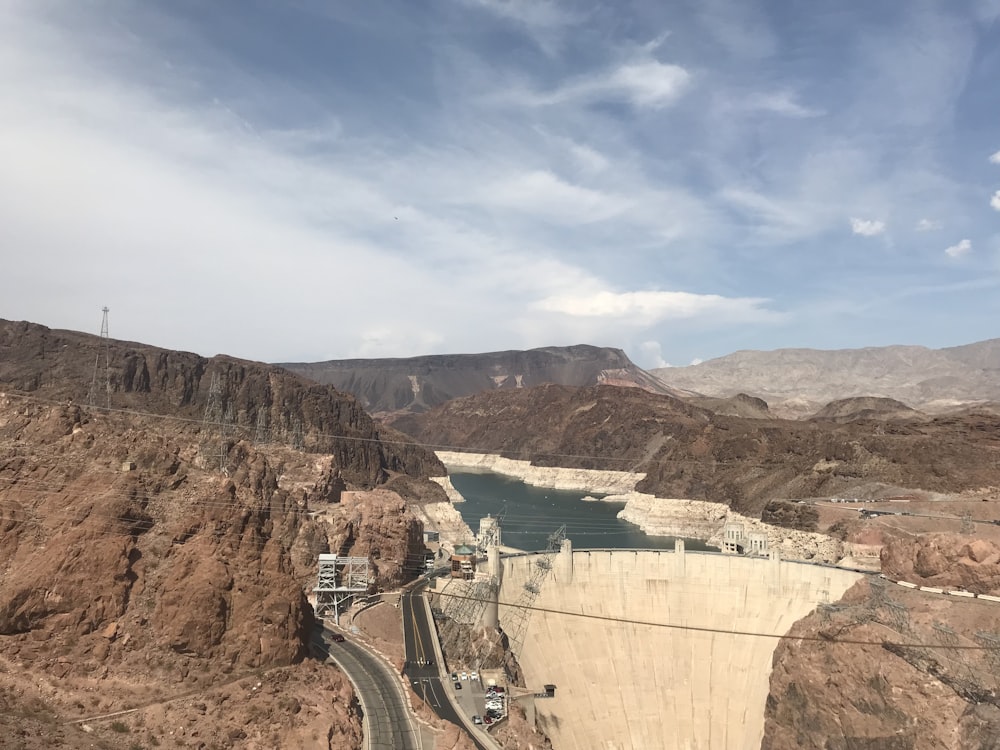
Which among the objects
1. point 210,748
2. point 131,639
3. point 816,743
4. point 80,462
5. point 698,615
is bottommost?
point 816,743

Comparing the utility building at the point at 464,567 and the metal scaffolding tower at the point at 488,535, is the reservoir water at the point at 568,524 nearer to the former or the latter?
the metal scaffolding tower at the point at 488,535

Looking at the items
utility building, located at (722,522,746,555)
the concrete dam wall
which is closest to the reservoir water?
utility building, located at (722,522,746,555)

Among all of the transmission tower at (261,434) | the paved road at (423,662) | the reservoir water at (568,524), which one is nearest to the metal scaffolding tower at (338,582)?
the paved road at (423,662)

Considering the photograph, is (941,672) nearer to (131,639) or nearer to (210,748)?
(210,748)

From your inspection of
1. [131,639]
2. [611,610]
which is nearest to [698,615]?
[611,610]

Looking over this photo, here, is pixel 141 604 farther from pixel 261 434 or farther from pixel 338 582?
pixel 261 434

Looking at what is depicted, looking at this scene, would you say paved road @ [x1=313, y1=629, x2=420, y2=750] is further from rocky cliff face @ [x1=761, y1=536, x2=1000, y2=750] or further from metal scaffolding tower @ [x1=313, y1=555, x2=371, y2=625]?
rocky cliff face @ [x1=761, y1=536, x2=1000, y2=750]
